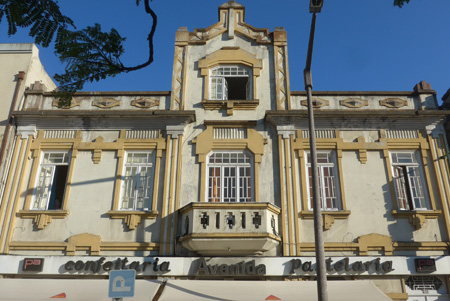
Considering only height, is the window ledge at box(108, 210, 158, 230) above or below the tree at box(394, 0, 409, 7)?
below

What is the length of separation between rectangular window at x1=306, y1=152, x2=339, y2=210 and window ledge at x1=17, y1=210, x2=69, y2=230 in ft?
26.5

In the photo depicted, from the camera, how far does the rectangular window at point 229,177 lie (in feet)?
45.3

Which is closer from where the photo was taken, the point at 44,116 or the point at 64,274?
the point at 64,274

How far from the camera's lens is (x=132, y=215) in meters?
13.2

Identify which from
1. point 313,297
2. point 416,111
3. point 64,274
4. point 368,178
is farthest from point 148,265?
point 416,111

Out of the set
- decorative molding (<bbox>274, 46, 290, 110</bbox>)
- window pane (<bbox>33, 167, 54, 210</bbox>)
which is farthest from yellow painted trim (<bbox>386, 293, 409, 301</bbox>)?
window pane (<bbox>33, 167, 54, 210</bbox>)

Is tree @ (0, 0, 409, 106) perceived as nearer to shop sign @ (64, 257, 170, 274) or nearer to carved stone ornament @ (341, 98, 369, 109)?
shop sign @ (64, 257, 170, 274)

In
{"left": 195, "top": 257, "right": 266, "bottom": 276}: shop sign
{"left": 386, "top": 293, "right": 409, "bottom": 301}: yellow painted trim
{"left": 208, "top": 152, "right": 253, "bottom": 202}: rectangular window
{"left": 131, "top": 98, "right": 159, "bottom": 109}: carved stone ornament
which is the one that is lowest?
{"left": 386, "top": 293, "right": 409, "bottom": 301}: yellow painted trim

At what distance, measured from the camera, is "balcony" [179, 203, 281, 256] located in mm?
12289

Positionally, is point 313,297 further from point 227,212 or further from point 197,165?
point 197,165

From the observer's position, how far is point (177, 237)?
13.0 meters

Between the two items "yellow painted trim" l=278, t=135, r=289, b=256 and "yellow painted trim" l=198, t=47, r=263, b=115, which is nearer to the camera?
"yellow painted trim" l=278, t=135, r=289, b=256

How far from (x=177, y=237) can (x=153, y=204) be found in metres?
1.38

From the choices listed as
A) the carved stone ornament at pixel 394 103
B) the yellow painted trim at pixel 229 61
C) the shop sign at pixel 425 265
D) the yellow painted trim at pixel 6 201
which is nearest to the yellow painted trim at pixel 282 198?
the yellow painted trim at pixel 229 61
